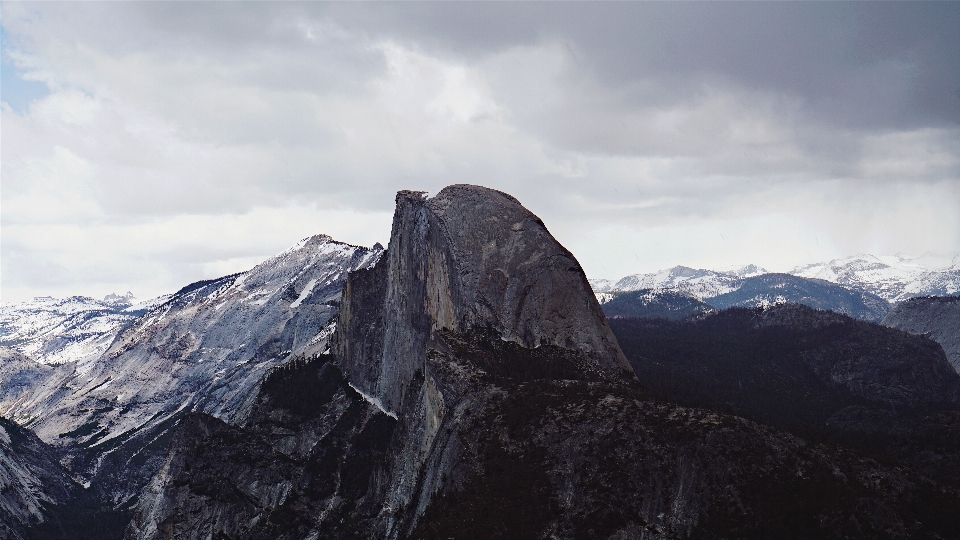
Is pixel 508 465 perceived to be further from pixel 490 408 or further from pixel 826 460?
pixel 826 460

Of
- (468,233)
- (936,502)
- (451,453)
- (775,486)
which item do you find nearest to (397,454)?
(468,233)

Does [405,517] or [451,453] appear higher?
[451,453]

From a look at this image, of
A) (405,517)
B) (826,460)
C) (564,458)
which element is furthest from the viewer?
(405,517)

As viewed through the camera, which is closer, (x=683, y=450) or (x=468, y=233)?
(x=683, y=450)

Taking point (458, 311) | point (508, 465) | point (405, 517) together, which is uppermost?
point (458, 311)

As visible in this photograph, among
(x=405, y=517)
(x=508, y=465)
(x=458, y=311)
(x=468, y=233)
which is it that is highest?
(x=468, y=233)

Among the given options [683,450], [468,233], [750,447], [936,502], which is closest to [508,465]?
[683,450]

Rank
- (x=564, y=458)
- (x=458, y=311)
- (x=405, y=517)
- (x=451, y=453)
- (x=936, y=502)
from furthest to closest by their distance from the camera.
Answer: (x=458, y=311), (x=405, y=517), (x=451, y=453), (x=564, y=458), (x=936, y=502)

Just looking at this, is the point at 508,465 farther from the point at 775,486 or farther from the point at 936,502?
the point at 936,502

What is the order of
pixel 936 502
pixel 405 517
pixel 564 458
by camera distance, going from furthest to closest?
pixel 405 517
pixel 564 458
pixel 936 502
